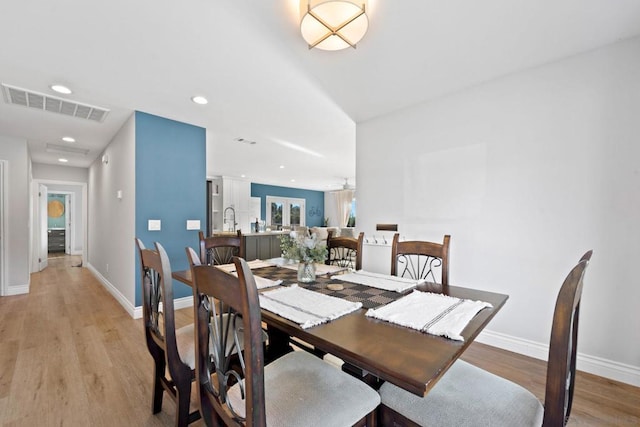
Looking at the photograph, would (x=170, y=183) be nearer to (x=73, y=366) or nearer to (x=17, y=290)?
(x=73, y=366)

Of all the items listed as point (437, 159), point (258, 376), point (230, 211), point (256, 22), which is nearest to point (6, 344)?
point (258, 376)

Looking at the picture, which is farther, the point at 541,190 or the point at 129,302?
the point at 129,302

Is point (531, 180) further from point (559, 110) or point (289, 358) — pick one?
point (289, 358)

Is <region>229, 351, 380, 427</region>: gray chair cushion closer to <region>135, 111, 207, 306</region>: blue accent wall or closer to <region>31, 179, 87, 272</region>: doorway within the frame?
<region>135, 111, 207, 306</region>: blue accent wall

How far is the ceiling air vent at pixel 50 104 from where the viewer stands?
8.86 feet

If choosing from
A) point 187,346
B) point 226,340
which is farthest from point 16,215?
point 226,340

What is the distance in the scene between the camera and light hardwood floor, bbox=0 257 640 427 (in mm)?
1604

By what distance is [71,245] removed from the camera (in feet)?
28.2

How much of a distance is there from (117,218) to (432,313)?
4.26m

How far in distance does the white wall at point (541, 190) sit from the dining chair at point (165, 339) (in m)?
2.32

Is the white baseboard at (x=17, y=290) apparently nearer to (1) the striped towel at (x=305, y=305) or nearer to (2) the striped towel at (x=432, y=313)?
(1) the striped towel at (x=305, y=305)

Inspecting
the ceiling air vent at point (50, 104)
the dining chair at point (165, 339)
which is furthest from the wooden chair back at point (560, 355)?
the ceiling air vent at point (50, 104)

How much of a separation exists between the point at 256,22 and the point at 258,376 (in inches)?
77.5

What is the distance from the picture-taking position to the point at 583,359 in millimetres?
2045
